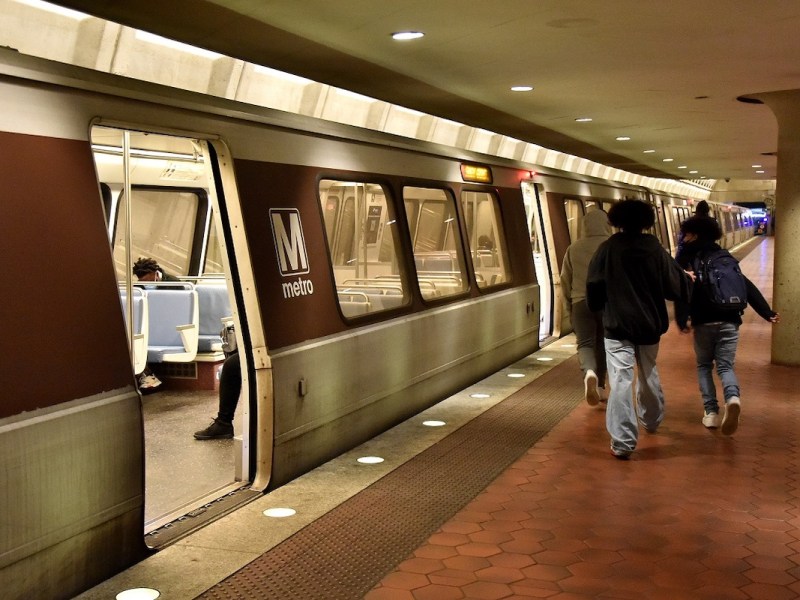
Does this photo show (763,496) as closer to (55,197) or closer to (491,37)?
(491,37)

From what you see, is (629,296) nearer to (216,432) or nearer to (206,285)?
(216,432)

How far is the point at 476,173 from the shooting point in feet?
→ 32.3

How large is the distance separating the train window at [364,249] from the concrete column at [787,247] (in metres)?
4.42

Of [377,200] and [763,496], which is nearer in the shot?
[763,496]

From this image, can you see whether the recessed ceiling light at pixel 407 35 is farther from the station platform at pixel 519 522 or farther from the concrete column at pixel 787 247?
the concrete column at pixel 787 247

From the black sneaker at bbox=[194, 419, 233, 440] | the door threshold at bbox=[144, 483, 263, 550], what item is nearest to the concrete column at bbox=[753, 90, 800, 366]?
the black sneaker at bbox=[194, 419, 233, 440]

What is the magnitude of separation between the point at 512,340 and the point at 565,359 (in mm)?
665

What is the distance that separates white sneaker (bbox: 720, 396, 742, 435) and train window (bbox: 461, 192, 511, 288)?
12.9ft

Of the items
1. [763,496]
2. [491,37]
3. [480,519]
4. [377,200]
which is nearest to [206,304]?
[377,200]

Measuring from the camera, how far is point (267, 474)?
5387mm

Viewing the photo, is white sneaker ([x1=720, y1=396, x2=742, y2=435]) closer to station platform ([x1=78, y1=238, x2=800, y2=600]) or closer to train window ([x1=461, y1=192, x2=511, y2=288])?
station platform ([x1=78, y1=238, x2=800, y2=600])

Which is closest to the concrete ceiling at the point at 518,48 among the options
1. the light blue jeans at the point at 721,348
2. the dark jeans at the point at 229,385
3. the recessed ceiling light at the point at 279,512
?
the light blue jeans at the point at 721,348

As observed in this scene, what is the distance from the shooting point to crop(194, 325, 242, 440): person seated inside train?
648 centimetres

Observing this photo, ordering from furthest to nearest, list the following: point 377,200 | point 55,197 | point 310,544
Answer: point 377,200, point 310,544, point 55,197
